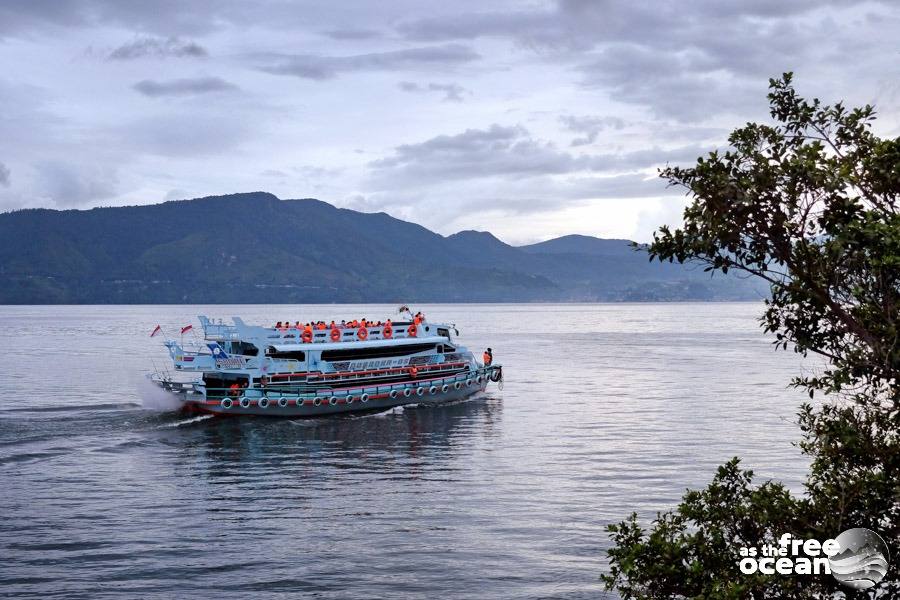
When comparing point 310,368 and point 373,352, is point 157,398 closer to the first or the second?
point 310,368

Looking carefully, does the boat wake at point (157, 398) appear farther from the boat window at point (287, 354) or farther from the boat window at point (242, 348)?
the boat window at point (287, 354)

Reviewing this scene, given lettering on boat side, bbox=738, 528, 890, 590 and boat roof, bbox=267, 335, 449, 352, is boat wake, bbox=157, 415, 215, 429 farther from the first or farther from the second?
lettering on boat side, bbox=738, 528, 890, 590

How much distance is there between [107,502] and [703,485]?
25698 millimetres

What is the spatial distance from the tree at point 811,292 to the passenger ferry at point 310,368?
47607 millimetres

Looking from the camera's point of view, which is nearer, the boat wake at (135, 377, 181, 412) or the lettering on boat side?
the lettering on boat side

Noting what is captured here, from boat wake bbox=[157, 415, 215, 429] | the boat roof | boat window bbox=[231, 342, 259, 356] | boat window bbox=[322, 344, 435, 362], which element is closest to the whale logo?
boat wake bbox=[157, 415, 215, 429]

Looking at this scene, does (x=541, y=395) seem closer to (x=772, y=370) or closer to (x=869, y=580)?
(x=772, y=370)

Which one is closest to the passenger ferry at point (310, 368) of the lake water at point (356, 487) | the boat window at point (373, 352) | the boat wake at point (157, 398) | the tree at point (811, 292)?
the boat window at point (373, 352)

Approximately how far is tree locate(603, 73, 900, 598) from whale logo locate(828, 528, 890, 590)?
210 millimetres

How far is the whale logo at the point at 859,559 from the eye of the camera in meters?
12.5

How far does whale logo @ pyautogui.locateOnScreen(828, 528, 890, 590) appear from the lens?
12.5 m

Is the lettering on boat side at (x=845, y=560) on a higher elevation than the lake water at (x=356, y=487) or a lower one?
higher

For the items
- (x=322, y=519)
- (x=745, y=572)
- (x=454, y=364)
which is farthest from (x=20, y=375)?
(x=745, y=572)

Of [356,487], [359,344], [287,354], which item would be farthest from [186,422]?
[356,487]
